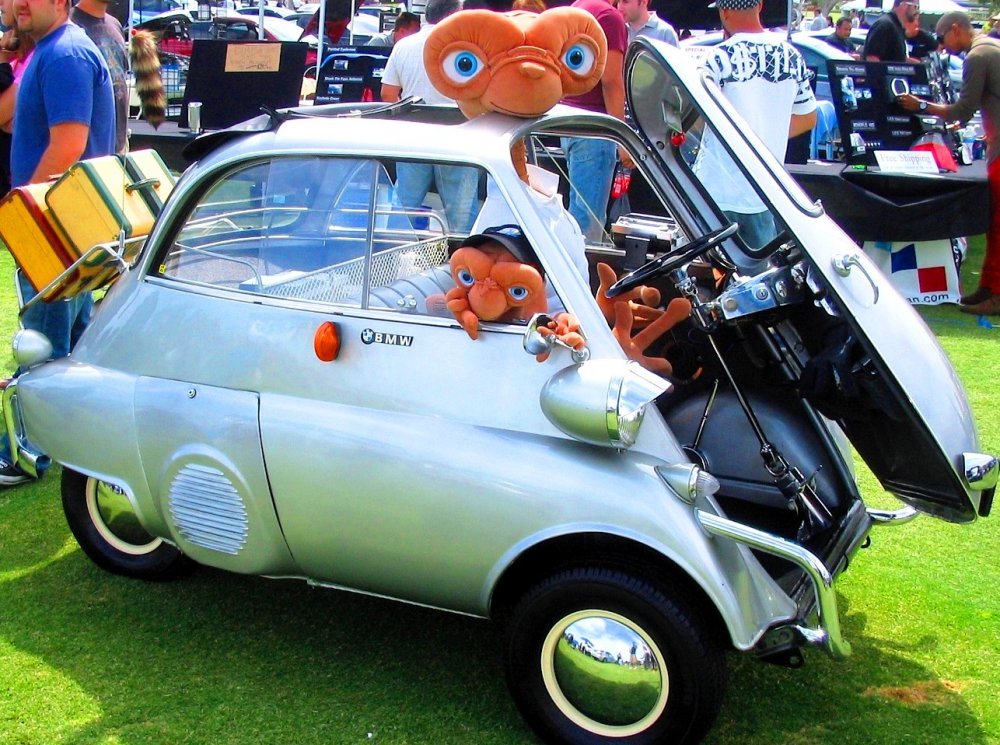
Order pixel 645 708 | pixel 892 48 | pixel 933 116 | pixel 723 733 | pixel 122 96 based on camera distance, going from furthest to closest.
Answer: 1. pixel 892 48
2. pixel 933 116
3. pixel 122 96
4. pixel 723 733
5. pixel 645 708

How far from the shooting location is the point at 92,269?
12.5ft

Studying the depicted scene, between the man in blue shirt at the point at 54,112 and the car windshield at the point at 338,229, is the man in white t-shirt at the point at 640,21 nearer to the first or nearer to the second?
the man in blue shirt at the point at 54,112

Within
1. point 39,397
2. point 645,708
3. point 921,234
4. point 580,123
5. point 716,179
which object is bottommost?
point 921,234

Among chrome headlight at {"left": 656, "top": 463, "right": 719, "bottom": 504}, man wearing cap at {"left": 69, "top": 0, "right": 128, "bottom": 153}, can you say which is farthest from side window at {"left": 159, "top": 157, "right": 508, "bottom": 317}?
man wearing cap at {"left": 69, "top": 0, "right": 128, "bottom": 153}

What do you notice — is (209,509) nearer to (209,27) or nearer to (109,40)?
(109,40)

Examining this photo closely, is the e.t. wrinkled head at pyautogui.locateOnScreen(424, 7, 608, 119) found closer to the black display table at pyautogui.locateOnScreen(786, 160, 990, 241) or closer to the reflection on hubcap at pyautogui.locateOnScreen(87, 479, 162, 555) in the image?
the reflection on hubcap at pyautogui.locateOnScreen(87, 479, 162, 555)

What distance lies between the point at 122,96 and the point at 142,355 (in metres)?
2.85

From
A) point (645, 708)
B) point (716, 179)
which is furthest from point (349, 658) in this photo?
point (716, 179)

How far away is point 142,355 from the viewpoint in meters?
3.31

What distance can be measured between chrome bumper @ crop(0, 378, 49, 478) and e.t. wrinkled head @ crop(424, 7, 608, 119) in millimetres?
1869

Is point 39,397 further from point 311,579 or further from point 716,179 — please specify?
point 716,179

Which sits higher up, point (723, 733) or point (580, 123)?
point (580, 123)

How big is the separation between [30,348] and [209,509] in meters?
0.92

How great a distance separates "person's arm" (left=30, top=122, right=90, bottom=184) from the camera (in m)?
4.42
